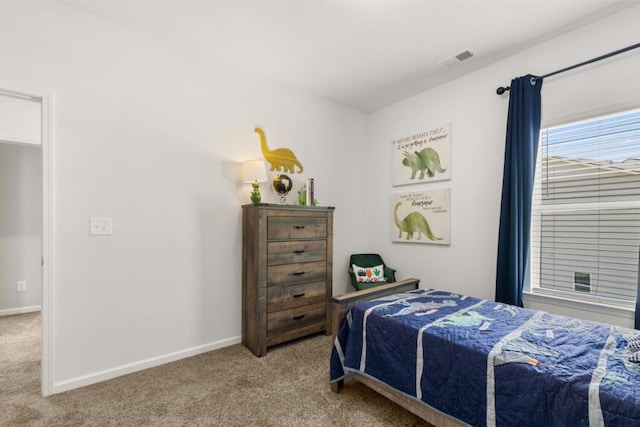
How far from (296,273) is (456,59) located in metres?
2.45

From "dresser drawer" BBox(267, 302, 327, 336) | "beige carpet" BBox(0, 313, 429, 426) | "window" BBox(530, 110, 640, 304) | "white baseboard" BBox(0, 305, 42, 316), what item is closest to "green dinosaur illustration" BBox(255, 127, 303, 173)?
"dresser drawer" BBox(267, 302, 327, 336)

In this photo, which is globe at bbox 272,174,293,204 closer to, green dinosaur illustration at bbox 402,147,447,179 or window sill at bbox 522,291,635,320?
green dinosaur illustration at bbox 402,147,447,179

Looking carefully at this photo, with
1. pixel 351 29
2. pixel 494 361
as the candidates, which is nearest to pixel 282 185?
pixel 351 29

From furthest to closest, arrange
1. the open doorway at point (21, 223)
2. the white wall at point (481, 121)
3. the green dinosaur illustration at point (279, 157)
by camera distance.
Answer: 1. the open doorway at point (21, 223)
2. the green dinosaur illustration at point (279, 157)
3. the white wall at point (481, 121)

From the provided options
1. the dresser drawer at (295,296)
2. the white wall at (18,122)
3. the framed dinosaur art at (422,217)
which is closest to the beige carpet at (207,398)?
the dresser drawer at (295,296)

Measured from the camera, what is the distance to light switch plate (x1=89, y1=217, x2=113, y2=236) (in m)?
2.19

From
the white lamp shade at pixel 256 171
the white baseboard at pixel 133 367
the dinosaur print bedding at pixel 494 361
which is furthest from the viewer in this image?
the white lamp shade at pixel 256 171

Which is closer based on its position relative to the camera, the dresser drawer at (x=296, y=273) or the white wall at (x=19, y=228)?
the dresser drawer at (x=296, y=273)

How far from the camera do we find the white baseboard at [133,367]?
207 centimetres

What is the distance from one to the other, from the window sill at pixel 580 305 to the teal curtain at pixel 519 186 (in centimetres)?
20

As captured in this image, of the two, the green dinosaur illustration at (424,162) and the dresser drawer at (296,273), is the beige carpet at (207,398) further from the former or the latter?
the green dinosaur illustration at (424,162)

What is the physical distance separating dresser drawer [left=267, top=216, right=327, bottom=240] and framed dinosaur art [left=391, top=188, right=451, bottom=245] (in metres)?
1.04

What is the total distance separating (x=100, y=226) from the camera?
2.22 m

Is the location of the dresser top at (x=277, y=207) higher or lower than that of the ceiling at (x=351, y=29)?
lower
